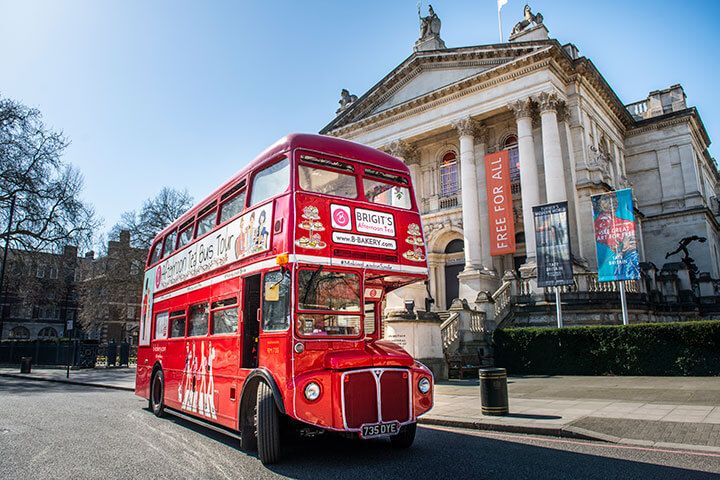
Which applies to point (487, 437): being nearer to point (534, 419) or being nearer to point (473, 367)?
point (534, 419)

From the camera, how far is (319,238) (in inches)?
256

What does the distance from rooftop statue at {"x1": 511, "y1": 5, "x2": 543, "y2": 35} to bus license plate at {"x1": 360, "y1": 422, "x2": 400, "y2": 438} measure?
2775 centimetres

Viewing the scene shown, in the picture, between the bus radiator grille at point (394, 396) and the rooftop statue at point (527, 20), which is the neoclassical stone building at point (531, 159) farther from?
the bus radiator grille at point (394, 396)

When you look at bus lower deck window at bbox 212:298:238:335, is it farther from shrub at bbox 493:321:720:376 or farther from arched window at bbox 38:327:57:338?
arched window at bbox 38:327:57:338

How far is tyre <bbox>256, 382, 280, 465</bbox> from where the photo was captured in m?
6.05

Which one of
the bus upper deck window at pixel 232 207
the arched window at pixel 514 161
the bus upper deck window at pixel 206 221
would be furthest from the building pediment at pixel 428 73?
the bus upper deck window at pixel 232 207

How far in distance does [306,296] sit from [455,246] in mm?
25239

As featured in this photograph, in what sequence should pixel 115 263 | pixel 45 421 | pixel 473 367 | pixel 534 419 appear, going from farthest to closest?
pixel 115 263 < pixel 473 367 < pixel 45 421 < pixel 534 419

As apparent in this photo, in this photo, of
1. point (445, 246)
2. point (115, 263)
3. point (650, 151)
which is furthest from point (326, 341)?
point (115, 263)

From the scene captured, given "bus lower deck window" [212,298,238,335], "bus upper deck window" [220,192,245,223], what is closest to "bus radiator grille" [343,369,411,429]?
"bus lower deck window" [212,298,238,335]

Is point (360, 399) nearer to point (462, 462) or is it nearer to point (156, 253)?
point (462, 462)

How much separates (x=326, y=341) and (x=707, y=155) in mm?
46784

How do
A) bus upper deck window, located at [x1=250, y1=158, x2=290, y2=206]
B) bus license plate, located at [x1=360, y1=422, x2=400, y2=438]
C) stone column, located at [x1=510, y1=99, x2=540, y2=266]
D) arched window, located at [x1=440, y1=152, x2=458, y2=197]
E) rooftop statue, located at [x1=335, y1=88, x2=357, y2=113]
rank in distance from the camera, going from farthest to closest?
rooftop statue, located at [x1=335, y1=88, x2=357, y2=113], arched window, located at [x1=440, y1=152, x2=458, y2=197], stone column, located at [x1=510, y1=99, x2=540, y2=266], bus upper deck window, located at [x1=250, y1=158, x2=290, y2=206], bus license plate, located at [x1=360, y1=422, x2=400, y2=438]

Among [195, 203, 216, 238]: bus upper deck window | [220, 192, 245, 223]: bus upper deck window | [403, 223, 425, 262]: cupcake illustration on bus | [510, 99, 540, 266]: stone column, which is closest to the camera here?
[403, 223, 425, 262]: cupcake illustration on bus
